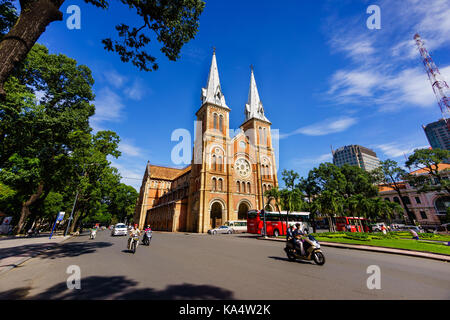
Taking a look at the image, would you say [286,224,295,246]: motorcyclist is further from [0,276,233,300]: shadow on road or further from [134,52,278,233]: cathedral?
[134,52,278,233]: cathedral

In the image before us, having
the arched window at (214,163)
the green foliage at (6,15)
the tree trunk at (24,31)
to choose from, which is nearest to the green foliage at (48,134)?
the green foliage at (6,15)

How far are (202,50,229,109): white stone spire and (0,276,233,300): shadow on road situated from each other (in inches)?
1437

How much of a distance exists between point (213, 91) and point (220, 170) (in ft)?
57.6

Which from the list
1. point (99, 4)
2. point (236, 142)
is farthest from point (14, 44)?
point (236, 142)

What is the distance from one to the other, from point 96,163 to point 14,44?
76.2ft

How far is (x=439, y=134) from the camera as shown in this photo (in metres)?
122

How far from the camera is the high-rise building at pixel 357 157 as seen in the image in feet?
431

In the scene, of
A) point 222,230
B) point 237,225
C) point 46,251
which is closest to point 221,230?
point 222,230

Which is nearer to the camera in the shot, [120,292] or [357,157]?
[120,292]

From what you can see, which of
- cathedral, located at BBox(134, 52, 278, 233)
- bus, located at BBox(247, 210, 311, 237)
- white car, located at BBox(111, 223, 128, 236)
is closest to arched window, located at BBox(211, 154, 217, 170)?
cathedral, located at BBox(134, 52, 278, 233)

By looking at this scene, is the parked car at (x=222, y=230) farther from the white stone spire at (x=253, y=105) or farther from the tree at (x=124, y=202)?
the tree at (x=124, y=202)

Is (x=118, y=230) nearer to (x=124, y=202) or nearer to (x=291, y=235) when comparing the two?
(x=291, y=235)

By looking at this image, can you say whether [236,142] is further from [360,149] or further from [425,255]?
[360,149]
